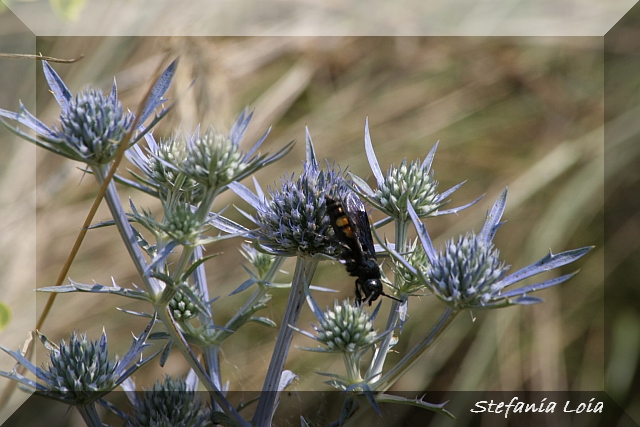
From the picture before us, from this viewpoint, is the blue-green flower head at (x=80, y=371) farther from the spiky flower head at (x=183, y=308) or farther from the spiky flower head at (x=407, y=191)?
the spiky flower head at (x=407, y=191)

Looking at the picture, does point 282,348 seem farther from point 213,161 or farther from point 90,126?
point 90,126

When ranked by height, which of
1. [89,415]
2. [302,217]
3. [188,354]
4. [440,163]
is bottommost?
[89,415]

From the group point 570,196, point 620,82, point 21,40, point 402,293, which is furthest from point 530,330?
point 21,40

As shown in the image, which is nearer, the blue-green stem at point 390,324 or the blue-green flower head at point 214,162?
the blue-green flower head at point 214,162

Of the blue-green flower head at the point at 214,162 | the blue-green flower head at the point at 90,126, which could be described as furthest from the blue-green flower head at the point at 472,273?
the blue-green flower head at the point at 90,126

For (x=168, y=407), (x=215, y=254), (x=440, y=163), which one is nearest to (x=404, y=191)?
(x=215, y=254)

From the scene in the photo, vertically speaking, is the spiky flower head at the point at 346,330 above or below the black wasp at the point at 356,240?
below

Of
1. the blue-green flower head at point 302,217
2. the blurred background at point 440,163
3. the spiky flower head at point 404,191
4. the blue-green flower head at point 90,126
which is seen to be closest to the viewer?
the blue-green flower head at point 90,126

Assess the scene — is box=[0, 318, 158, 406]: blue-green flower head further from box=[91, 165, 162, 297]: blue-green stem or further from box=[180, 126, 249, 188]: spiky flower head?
box=[180, 126, 249, 188]: spiky flower head
